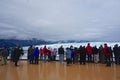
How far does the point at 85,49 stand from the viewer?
2377 cm

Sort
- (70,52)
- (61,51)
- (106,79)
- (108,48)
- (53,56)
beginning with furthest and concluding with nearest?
(53,56)
(61,51)
(70,52)
(108,48)
(106,79)

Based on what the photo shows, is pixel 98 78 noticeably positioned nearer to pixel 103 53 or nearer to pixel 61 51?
pixel 103 53

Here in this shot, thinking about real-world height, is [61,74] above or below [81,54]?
below

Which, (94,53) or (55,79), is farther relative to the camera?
(94,53)

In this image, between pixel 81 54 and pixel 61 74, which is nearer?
pixel 61 74

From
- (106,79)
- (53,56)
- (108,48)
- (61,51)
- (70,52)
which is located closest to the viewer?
(106,79)

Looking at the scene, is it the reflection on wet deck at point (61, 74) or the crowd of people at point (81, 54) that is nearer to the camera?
the reflection on wet deck at point (61, 74)

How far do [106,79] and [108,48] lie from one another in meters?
8.89

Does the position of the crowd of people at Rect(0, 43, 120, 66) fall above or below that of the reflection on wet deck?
above

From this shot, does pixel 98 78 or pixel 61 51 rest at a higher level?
pixel 61 51

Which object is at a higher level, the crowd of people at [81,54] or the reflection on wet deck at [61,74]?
the crowd of people at [81,54]

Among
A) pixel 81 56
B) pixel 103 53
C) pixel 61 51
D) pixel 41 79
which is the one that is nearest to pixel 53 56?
pixel 61 51

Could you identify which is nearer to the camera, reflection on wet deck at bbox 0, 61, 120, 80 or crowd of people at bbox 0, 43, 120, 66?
reflection on wet deck at bbox 0, 61, 120, 80

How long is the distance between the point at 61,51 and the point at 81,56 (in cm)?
230
